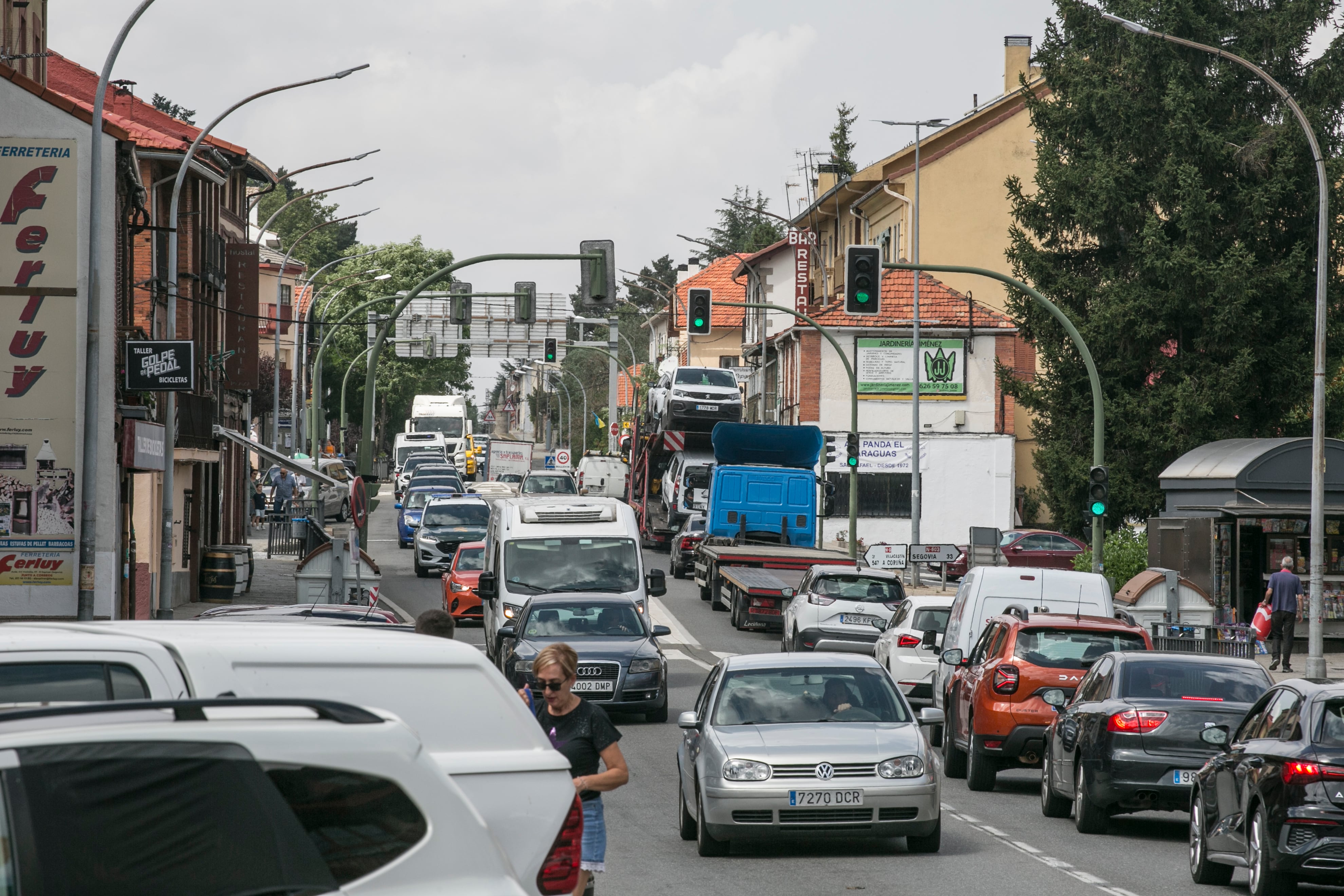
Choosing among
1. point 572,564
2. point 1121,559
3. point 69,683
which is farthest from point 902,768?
point 1121,559

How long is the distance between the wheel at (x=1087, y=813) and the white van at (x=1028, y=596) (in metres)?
5.31

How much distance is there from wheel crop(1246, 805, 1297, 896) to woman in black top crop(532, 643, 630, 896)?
412 cm

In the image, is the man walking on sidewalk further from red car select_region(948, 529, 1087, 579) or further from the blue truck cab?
the blue truck cab

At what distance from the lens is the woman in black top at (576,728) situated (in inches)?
333

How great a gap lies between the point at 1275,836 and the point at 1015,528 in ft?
152

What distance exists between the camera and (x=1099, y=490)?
28.8m

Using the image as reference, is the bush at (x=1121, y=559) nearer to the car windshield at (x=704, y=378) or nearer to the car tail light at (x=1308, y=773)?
the car windshield at (x=704, y=378)

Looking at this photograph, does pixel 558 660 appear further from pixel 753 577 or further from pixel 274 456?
pixel 274 456

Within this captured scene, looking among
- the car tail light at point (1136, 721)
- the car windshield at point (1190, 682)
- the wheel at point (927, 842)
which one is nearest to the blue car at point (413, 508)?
the car windshield at point (1190, 682)

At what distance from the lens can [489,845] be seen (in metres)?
4.55

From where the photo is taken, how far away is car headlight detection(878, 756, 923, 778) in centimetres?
1232

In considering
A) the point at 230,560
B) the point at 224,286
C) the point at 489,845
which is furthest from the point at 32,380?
the point at 489,845

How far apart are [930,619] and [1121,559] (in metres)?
14.8

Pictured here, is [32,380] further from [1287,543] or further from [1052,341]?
[1052,341]
